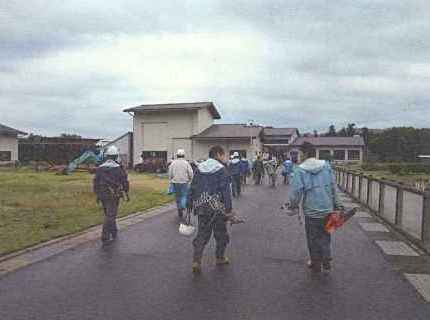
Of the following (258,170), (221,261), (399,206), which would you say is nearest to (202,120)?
(258,170)

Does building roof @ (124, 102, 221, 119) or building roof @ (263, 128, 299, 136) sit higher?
building roof @ (124, 102, 221, 119)

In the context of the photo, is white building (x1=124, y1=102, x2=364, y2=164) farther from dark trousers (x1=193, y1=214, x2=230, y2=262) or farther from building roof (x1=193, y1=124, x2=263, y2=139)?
dark trousers (x1=193, y1=214, x2=230, y2=262)

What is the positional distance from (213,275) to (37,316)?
2374 millimetres

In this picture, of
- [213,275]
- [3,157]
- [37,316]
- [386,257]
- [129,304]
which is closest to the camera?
[37,316]

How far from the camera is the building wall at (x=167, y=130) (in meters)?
49.8

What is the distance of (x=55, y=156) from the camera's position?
50.9m

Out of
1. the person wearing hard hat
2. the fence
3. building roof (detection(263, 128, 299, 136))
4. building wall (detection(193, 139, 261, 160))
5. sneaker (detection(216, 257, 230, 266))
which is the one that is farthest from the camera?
building roof (detection(263, 128, 299, 136))

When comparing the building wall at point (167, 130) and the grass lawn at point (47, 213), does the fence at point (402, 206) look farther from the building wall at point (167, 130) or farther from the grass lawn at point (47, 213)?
the building wall at point (167, 130)

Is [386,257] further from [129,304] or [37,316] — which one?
[37,316]

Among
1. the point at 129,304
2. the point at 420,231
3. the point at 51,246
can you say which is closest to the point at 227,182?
the point at 129,304

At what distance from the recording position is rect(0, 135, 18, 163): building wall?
5031cm

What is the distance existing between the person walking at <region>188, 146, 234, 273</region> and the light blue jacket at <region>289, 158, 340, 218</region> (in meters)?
0.90

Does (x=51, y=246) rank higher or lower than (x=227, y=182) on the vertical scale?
lower

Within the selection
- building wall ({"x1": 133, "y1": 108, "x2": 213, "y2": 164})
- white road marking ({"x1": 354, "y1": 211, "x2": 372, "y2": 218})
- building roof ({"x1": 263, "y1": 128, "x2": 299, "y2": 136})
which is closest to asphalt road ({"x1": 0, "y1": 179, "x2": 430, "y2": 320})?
white road marking ({"x1": 354, "y1": 211, "x2": 372, "y2": 218})
